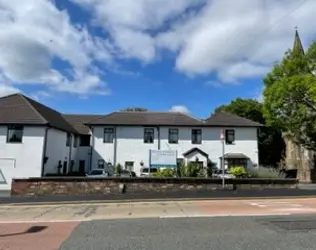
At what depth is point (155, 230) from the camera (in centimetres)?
1006

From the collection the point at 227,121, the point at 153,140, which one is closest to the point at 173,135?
the point at 153,140

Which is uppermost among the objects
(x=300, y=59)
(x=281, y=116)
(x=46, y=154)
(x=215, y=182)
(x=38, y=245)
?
(x=300, y=59)

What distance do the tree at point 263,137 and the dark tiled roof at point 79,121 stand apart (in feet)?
82.8

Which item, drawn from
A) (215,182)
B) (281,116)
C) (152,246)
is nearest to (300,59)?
(281,116)

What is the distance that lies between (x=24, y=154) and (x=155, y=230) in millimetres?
27266

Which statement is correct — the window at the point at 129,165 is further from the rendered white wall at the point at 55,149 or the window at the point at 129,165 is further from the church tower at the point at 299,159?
the church tower at the point at 299,159

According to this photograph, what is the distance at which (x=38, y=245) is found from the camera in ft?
27.6

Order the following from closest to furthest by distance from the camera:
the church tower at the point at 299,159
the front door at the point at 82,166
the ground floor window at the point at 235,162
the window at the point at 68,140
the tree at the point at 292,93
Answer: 1. the tree at the point at 292,93
2. the window at the point at 68,140
3. the ground floor window at the point at 235,162
4. the front door at the point at 82,166
5. the church tower at the point at 299,159

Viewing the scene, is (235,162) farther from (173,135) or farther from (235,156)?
(173,135)

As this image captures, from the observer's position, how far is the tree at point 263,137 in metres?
62.8

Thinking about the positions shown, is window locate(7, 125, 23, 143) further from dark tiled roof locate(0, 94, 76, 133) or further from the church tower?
the church tower

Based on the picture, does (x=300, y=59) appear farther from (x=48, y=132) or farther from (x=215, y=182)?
(x=48, y=132)

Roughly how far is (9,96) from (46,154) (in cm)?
824

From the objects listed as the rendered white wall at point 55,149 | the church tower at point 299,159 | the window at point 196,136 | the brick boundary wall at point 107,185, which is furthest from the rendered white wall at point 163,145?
the brick boundary wall at point 107,185
